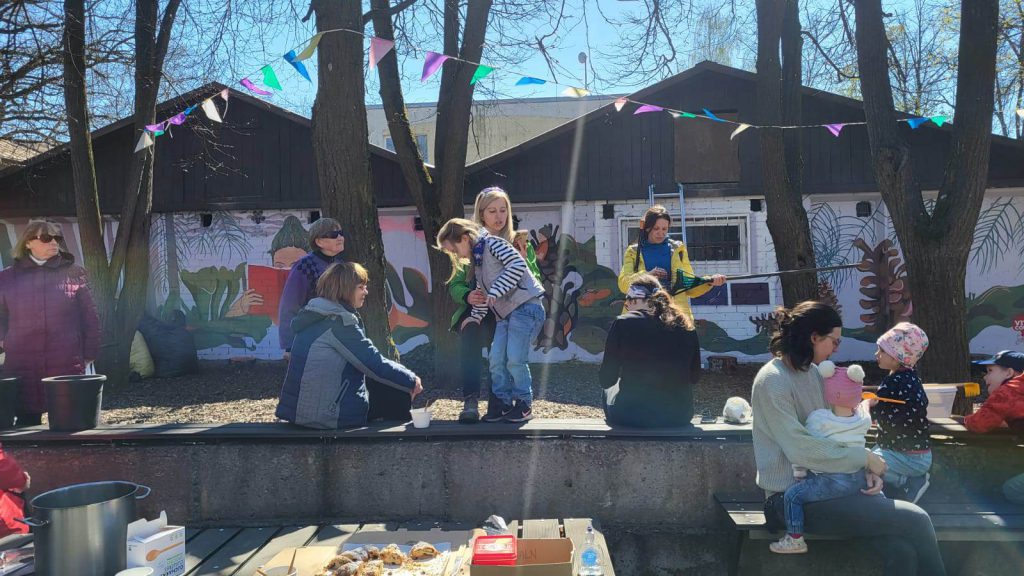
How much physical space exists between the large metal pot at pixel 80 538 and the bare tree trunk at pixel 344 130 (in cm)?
340

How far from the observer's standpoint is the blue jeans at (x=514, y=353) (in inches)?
184

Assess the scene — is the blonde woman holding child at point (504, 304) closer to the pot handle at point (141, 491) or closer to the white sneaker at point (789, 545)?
the white sneaker at point (789, 545)

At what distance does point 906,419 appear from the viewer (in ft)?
12.5

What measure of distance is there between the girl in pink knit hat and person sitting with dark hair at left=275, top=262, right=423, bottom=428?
8.62ft

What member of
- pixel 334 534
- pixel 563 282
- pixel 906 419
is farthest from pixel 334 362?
pixel 563 282

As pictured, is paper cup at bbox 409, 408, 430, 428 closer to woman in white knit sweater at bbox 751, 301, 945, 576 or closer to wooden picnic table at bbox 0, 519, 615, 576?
wooden picnic table at bbox 0, 519, 615, 576

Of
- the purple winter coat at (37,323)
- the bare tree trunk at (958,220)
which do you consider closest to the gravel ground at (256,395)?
the purple winter coat at (37,323)

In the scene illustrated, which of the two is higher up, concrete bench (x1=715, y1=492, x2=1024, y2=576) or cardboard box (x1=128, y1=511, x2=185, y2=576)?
cardboard box (x1=128, y1=511, x2=185, y2=576)

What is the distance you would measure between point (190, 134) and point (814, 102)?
33.8 ft

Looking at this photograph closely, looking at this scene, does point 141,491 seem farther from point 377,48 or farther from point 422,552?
point 377,48

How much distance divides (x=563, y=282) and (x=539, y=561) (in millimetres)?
9528

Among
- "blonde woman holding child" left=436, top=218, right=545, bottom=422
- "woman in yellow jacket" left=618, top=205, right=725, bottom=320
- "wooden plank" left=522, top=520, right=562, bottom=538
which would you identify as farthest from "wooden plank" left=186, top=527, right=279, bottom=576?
"woman in yellow jacket" left=618, top=205, right=725, bottom=320

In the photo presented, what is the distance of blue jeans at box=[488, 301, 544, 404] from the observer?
4680 millimetres

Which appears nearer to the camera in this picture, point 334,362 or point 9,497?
point 9,497
